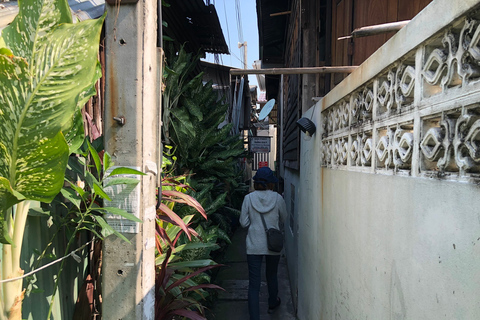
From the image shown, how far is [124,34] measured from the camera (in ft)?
5.88

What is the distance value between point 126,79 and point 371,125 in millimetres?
1288

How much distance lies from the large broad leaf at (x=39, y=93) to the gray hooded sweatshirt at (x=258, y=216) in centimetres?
348

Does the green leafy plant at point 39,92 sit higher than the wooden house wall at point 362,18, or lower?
lower

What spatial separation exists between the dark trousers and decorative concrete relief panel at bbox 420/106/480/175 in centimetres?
358

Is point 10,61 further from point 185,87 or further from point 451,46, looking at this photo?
point 185,87

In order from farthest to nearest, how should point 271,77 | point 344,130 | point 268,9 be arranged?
point 271,77 → point 268,9 → point 344,130

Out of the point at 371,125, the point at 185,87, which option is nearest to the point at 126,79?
the point at 371,125

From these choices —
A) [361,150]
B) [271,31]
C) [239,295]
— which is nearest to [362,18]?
[361,150]

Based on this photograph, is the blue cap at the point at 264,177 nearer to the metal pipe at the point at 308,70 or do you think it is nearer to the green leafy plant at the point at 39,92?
the metal pipe at the point at 308,70

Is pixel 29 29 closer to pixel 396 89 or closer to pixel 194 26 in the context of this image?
pixel 396 89

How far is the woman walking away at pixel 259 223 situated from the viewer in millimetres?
4469

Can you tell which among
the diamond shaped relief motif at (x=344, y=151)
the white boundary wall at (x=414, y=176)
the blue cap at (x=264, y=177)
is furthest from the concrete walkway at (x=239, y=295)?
the white boundary wall at (x=414, y=176)

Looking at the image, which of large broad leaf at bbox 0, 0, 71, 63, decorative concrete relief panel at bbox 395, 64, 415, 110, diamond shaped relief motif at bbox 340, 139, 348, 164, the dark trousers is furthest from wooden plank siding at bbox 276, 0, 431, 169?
large broad leaf at bbox 0, 0, 71, 63

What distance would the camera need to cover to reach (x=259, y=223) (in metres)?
4.54
